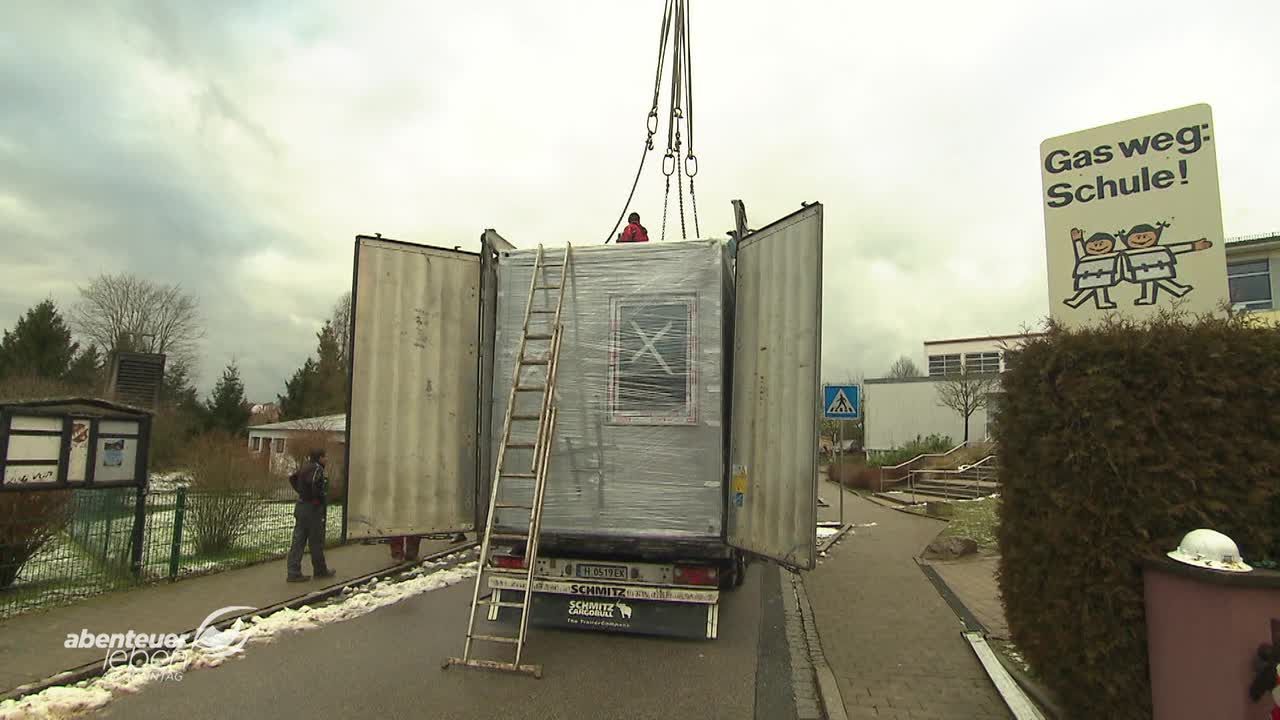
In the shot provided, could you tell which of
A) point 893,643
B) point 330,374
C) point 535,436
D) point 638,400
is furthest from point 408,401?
point 330,374

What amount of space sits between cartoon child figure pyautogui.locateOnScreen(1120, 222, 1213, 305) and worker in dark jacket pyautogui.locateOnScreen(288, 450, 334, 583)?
817 centimetres

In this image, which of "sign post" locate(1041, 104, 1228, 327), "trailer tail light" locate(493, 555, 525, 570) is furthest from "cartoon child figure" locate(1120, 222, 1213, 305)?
"trailer tail light" locate(493, 555, 525, 570)

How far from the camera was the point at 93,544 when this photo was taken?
24.4 ft

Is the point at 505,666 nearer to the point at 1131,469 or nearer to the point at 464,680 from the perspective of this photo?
the point at 464,680

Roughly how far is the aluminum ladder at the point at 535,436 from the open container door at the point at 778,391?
4.68 feet

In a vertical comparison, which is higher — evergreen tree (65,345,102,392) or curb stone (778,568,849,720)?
evergreen tree (65,345,102,392)

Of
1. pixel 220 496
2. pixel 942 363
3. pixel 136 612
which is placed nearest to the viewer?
pixel 136 612

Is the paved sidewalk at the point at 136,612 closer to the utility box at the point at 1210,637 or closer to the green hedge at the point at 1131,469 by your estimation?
the green hedge at the point at 1131,469

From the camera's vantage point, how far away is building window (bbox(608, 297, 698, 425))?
A: 17.7 feet

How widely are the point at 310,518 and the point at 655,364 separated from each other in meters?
5.17

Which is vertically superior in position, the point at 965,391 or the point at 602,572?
the point at 965,391

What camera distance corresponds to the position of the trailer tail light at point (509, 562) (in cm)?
572

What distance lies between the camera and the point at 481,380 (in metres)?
5.88

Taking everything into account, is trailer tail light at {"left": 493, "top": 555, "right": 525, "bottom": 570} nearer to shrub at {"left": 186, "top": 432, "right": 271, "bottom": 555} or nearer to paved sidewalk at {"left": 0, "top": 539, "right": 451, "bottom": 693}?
paved sidewalk at {"left": 0, "top": 539, "right": 451, "bottom": 693}
